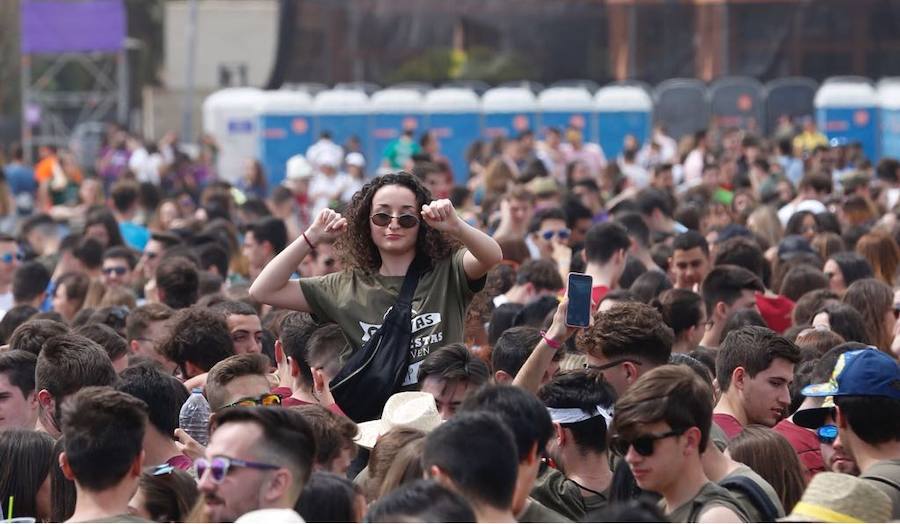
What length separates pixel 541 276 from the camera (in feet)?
33.3

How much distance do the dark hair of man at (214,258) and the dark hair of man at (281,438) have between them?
7541 mm

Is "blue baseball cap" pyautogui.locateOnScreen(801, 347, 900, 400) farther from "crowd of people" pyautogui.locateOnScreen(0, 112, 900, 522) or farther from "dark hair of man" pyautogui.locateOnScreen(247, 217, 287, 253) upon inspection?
"dark hair of man" pyautogui.locateOnScreen(247, 217, 287, 253)

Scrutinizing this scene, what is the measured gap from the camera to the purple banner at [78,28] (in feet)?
112

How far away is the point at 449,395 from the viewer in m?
6.39

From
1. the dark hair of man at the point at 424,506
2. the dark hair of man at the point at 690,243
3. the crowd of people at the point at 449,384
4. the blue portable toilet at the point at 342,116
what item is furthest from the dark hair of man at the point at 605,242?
the blue portable toilet at the point at 342,116

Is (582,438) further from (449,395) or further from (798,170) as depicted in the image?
(798,170)

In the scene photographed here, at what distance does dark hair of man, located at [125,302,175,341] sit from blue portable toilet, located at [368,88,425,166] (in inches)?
952

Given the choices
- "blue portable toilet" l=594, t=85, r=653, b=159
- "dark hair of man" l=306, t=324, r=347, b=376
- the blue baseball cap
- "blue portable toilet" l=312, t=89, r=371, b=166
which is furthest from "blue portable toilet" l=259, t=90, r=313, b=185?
the blue baseball cap

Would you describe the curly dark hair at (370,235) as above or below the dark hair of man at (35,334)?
above

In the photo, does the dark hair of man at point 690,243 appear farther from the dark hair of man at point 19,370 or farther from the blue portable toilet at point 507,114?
the blue portable toilet at point 507,114

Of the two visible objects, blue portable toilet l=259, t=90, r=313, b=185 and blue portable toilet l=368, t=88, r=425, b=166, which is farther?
blue portable toilet l=368, t=88, r=425, b=166

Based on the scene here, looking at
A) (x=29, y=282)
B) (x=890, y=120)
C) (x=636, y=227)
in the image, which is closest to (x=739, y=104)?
(x=890, y=120)

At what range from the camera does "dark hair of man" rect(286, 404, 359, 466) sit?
18.0 feet

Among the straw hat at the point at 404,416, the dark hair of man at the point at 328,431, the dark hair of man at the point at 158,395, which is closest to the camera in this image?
the dark hair of man at the point at 328,431
